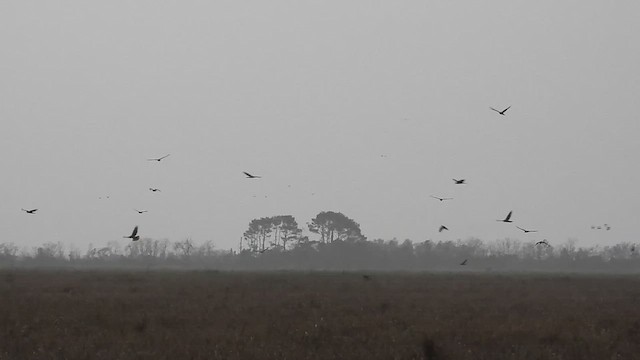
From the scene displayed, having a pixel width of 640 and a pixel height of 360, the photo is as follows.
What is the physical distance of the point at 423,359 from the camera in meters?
10.1

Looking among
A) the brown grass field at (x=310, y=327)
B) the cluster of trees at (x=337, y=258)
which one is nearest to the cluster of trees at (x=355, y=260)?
the cluster of trees at (x=337, y=258)

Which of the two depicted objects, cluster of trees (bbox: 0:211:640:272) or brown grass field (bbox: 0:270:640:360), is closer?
brown grass field (bbox: 0:270:640:360)

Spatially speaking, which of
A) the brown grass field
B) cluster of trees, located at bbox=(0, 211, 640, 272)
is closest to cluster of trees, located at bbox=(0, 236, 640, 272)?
cluster of trees, located at bbox=(0, 211, 640, 272)

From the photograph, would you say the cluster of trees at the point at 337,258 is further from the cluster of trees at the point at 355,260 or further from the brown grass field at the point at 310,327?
the brown grass field at the point at 310,327

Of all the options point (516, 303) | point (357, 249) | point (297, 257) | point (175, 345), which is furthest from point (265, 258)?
point (175, 345)

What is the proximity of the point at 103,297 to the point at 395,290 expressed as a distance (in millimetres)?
13383

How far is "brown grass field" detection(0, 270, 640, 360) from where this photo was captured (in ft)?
35.4

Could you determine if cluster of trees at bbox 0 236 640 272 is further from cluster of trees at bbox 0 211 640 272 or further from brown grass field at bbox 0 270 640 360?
brown grass field at bbox 0 270 640 360

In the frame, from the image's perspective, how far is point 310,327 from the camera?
44.3 ft

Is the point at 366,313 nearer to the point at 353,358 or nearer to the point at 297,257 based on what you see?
the point at 353,358

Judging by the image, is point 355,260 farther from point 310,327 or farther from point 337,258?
point 310,327

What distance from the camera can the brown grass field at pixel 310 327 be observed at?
35.4ft

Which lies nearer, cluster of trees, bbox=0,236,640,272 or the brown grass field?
the brown grass field

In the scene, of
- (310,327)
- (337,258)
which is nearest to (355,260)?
(337,258)
